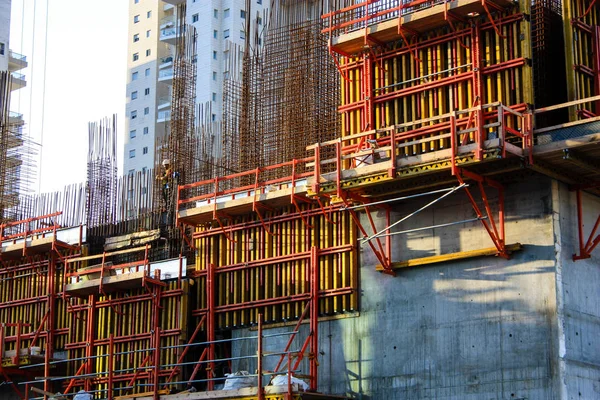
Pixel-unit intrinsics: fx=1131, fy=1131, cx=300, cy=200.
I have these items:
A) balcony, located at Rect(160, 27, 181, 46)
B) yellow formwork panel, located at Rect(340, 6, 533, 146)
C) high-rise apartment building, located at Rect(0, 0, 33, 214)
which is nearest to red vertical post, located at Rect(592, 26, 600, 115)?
yellow formwork panel, located at Rect(340, 6, 533, 146)

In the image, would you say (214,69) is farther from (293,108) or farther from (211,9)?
(293,108)

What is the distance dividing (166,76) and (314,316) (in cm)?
7867

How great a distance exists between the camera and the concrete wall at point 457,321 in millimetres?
34500

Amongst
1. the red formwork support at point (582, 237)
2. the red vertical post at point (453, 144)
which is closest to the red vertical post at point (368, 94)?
the red vertical post at point (453, 144)

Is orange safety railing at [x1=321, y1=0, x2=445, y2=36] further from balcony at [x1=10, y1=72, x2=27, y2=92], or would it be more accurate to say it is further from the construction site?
balcony at [x1=10, y1=72, x2=27, y2=92]

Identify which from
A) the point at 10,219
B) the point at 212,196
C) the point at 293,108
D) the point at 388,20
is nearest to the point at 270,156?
the point at 293,108

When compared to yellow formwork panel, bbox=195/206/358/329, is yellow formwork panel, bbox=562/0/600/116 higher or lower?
higher

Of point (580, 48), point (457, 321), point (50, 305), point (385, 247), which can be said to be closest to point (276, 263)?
point (385, 247)

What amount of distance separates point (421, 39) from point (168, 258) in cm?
1541

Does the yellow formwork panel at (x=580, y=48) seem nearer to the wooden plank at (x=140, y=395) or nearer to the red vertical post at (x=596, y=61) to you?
the red vertical post at (x=596, y=61)

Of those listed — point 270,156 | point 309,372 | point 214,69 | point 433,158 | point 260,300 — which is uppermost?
point 214,69

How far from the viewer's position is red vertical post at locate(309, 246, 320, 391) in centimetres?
3934

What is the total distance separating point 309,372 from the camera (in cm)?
3972

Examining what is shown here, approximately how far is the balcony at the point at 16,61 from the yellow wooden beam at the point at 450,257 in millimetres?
79470
